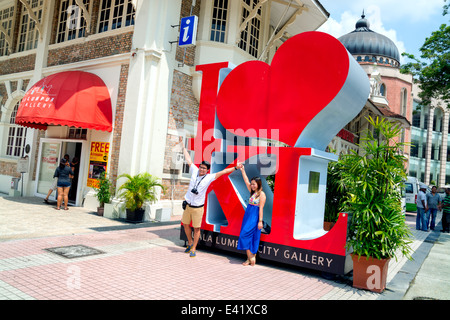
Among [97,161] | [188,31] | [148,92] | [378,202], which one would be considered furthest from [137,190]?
[378,202]

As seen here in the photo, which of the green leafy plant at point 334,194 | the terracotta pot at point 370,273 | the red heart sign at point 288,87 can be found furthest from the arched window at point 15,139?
the terracotta pot at point 370,273

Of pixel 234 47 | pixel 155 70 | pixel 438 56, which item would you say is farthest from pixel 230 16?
pixel 438 56

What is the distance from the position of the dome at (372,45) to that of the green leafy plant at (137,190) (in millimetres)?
38268

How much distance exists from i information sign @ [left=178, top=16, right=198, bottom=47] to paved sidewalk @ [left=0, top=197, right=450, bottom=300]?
223 inches

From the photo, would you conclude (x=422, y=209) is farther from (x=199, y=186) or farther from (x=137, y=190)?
(x=137, y=190)

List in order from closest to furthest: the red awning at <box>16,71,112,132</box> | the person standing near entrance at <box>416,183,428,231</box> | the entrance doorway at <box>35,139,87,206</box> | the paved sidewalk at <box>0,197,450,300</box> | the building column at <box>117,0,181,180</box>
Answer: the paved sidewalk at <box>0,197,450,300</box>
the red awning at <box>16,71,112,132</box>
the building column at <box>117,0,181,180</box>
the entrance doorway at <box>35,139,87,206</box>
the person standing near entrance at <box>416,183,428,231</box>

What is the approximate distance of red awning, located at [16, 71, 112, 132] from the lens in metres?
10.3

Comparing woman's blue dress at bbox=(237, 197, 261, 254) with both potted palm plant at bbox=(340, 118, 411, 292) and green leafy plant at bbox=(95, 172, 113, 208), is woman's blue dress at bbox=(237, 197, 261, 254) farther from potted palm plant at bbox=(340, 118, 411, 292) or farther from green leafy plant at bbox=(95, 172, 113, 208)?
green leafy plant at bbox=(95, 172, 113, 208)

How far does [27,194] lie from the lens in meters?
14.0

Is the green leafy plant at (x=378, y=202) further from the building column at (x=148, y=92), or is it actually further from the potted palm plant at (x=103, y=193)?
the potted palm plant at (x=103, y=193)

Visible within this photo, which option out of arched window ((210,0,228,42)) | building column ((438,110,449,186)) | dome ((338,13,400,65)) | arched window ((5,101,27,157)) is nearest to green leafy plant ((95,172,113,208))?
arched window ((210,0,228,42))

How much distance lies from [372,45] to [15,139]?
3998 centimetres

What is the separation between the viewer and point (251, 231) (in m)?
6.20
